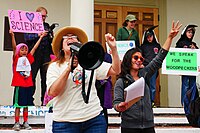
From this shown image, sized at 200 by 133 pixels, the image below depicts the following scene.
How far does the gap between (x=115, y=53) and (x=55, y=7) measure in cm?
646

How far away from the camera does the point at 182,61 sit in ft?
24.3

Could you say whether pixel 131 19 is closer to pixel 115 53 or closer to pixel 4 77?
pixel 4 77

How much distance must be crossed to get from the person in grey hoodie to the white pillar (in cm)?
228

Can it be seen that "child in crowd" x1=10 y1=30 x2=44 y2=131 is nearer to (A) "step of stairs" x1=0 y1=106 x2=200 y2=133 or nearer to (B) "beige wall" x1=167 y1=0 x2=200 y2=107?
(A) "step of stairs" x1=0 y1=106 x2=200 y2=133

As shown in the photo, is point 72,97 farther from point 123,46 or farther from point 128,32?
point 128,32

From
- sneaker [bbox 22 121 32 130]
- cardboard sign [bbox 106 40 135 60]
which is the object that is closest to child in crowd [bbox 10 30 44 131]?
sneaker [bbox 22 121 32 130]

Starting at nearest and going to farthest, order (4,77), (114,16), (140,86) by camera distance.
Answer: (140,86) < (4,77) < (114,16)

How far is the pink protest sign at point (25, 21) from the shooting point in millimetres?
6238

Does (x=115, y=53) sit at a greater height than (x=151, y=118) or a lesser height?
greater

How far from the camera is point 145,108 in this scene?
3650 mm

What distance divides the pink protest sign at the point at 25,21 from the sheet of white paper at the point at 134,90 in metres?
3.45

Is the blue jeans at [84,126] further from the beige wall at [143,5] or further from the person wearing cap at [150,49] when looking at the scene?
the beige wall at [143,5]

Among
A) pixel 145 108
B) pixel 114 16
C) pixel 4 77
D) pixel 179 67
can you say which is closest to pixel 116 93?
pixel 145 108

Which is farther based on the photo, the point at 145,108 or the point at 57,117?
the point at 145,108
